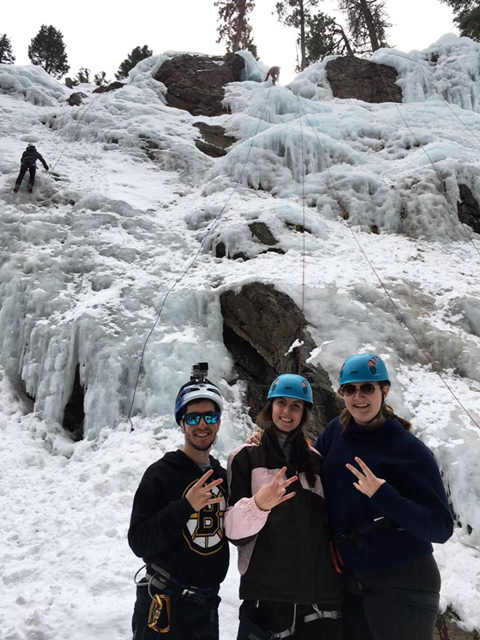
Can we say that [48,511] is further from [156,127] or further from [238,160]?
[156,127]

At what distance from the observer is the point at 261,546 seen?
199 centimetres

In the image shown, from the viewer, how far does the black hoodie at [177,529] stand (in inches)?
76.5

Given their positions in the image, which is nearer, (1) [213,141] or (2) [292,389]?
(2) [292,389]

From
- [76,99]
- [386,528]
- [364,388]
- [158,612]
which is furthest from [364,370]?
[76,99]

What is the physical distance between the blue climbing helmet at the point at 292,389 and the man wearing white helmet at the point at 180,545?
0.47m

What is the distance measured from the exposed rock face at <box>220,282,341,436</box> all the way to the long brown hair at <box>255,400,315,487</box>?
148 inches

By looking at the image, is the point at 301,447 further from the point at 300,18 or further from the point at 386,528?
the point at 300,18

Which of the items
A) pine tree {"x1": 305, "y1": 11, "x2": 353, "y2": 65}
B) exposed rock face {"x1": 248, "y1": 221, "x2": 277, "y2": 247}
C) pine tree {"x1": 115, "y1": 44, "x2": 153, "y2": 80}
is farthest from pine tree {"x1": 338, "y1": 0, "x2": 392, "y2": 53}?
exposed rock face {"x1": 248, "y1": 221, "x2": 277, "y2": 247}

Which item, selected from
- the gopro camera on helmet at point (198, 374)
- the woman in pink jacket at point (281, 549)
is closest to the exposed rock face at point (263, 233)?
the gopro camera on helmet at point (198, 374)

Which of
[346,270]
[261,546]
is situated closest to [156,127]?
[346,270]

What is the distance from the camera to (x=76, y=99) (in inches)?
670

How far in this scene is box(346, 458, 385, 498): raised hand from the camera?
1.95m

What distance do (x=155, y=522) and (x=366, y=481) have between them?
1.00 m

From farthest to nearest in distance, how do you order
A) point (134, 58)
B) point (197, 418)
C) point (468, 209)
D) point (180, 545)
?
point (134, 58) < point (468, 209) < point (197, 418) < point (180, 545)
